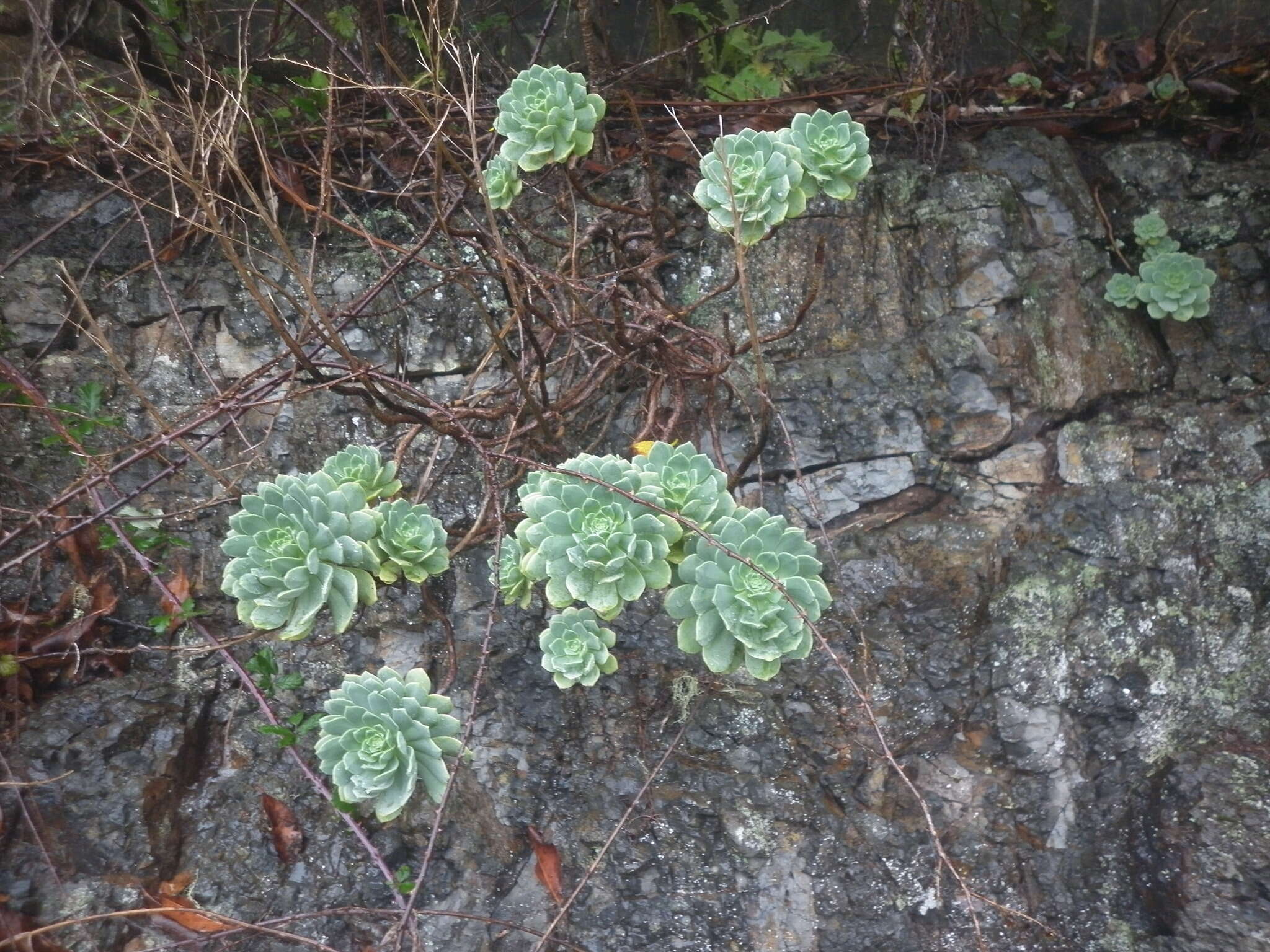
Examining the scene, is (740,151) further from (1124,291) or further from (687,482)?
(1124,291)

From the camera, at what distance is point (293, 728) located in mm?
2035

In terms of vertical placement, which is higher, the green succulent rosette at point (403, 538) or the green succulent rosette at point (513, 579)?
the green succulent rosette at point (403, 538)

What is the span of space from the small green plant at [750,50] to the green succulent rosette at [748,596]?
160 centimetres

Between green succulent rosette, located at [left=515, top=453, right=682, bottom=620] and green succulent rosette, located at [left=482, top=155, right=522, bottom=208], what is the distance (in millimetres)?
829

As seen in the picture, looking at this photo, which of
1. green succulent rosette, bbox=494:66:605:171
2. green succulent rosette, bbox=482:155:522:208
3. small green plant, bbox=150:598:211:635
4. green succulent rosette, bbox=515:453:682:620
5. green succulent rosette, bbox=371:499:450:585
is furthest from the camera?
small green plant, bbox=150:598:211:635

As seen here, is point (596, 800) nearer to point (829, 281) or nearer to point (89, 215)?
point (829, 281)

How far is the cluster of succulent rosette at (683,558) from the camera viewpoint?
4.74 ft

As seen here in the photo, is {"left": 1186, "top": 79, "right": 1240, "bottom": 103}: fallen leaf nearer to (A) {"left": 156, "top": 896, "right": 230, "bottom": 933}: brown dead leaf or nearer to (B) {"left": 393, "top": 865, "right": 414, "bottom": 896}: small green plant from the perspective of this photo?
(B) {"left": 393, "top": 865, "right": 414, "bottom": 896}: small green plant

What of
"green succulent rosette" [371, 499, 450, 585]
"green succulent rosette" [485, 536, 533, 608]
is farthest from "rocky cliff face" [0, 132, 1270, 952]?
"green succulent rosette" [371, 499, 450, 585]

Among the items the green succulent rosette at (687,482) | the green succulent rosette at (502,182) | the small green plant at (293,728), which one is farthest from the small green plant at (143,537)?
the green succulent rosette at (687,482)

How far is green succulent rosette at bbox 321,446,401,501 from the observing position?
5.86 ft

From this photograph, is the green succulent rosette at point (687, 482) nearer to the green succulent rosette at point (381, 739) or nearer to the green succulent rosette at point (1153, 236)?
the green succulent rosette at point (381, 739)

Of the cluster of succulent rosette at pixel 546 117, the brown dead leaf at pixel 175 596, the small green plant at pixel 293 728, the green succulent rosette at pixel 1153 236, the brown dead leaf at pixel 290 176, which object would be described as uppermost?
the cluster of succulent rosette at pixel 546 117

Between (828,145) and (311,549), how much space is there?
1.22m
